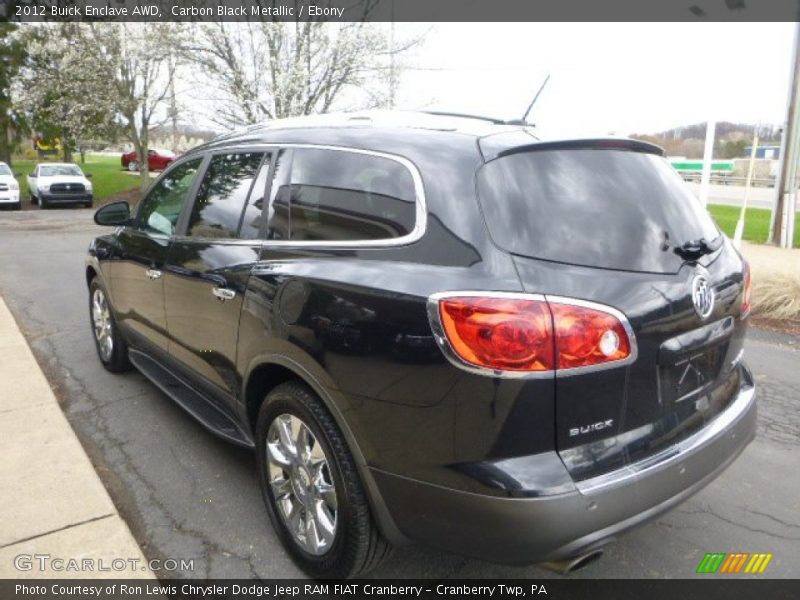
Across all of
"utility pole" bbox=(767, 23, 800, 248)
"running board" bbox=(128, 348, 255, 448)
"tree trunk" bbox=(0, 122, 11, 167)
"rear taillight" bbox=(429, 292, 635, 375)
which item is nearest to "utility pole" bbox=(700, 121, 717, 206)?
"utility pole" bbox=(767, 23, 800, 248)

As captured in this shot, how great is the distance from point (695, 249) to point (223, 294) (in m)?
2.06

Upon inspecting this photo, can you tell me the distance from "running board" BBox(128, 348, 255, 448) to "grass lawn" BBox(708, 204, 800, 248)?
386 inches

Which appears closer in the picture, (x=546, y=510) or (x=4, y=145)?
(x=546, y=510)

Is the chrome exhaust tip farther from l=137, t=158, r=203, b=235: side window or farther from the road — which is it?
l=137, t=158, r=203, b=235: side window

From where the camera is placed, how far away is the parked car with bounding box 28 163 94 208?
2300 centimetres

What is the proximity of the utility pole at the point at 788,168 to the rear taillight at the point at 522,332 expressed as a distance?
11.0 metres

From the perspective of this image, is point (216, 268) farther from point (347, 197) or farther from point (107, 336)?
point (107, 336)

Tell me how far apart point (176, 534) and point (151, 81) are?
24858 mm

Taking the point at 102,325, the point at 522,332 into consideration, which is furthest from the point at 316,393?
the point at 102,325

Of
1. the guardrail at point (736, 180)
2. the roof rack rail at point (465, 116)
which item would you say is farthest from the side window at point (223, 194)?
the guardrail at point (736, 180)

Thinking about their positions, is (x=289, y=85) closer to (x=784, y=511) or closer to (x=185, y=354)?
(x=185, y=354)

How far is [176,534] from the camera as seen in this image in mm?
2936

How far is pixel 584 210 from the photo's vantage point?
7.17ft

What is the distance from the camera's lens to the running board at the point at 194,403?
315 cm
